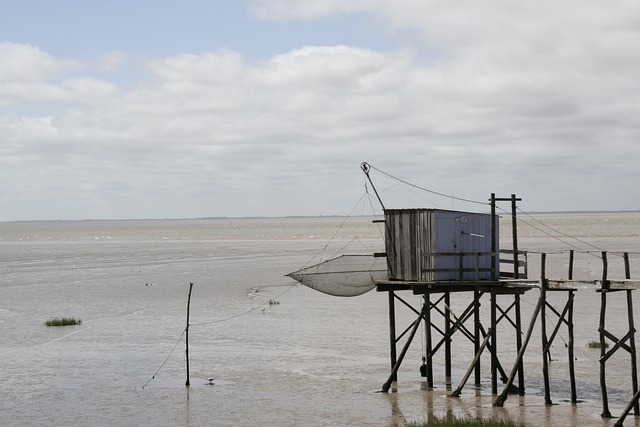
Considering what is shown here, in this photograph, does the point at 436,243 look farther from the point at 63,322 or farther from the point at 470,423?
the point at 63,322

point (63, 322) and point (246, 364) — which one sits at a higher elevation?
point (63, 322)

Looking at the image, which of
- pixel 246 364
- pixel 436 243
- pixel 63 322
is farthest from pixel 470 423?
pixel 63 322

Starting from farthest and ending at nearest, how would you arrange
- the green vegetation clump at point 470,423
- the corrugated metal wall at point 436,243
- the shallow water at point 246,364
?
the corrugated metal wall at point 436,243 < the shallow water at point 246,364 < the green vegetation clump at point 470,423

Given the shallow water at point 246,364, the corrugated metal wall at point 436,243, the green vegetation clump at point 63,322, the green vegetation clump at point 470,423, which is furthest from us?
the green vegetation clump at point 63,322

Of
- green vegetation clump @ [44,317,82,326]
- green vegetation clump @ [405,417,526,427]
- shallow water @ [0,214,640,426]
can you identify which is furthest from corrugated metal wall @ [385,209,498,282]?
green vegetation clump @ [44,317,82,326]

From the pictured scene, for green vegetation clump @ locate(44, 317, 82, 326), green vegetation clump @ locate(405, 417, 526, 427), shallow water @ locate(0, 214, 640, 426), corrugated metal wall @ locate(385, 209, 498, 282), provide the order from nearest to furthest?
green vegetation clump @ locate(405, 417, 526, 427) < shallow water @ locate(0, 214, 640, 426) < corrugated metal wall @ locate(385, 209, 498, 282) < green vegetation clump @ locate(44, 317, 82, 326)

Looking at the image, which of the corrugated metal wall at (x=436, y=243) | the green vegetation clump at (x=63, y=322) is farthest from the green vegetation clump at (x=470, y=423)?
the green vegetation clump at (x=63, y=322)

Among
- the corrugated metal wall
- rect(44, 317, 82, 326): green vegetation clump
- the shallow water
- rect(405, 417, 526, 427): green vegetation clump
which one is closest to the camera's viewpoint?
rect(405, 417, 526, 427): green vegetation clump

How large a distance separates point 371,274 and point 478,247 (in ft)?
12.4

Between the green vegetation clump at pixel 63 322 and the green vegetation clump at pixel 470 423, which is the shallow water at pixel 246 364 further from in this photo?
the green vegetation clump at pixel 470 423

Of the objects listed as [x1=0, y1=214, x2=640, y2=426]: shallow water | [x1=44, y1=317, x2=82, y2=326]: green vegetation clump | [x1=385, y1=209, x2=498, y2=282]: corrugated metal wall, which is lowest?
[x1=0, y1=214, x2=640, y2=426]: shallow water

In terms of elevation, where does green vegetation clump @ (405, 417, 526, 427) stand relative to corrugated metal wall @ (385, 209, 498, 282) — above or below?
below

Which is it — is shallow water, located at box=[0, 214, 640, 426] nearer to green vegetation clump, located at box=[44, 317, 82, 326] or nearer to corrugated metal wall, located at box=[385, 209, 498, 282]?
green vegetation clump, located at box=[44, 317, 82, 326]

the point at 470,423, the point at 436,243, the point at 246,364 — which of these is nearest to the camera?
the point at 470,423
